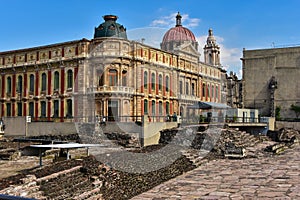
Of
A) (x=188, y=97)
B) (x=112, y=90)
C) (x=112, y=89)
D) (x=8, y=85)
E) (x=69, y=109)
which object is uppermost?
(x=8, y=85)

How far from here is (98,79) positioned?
3750cm

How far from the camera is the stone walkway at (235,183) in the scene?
1398 cm

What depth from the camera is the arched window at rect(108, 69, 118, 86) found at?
3725cm

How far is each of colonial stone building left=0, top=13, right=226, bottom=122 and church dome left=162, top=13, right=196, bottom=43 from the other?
20.1 ft

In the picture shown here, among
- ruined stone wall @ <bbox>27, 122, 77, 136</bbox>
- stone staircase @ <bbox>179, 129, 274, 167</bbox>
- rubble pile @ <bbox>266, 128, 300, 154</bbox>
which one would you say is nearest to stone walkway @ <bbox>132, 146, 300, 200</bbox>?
stone staircase @ <bbox>179, 129, 274, 167</bbox>

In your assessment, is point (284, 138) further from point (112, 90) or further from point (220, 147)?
point (112, 90)

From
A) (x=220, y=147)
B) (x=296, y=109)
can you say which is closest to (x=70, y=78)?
(x=220, y=147)

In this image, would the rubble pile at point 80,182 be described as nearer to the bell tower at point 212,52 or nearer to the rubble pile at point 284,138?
the rubble pile at point 284,138

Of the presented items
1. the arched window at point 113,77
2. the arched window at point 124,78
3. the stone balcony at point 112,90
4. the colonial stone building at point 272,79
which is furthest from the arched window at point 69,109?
the colonial stone building at point 272,79

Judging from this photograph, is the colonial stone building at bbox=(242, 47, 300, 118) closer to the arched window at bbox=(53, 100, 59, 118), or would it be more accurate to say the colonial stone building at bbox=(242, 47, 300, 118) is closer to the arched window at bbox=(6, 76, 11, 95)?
the arched window at bbox=(53, 100, 59, 118)

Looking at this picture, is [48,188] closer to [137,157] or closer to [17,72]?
[137,157]

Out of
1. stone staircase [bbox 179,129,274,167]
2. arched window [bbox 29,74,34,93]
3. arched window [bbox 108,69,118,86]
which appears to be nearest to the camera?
stone staircase [bbox 179,129,274,167]

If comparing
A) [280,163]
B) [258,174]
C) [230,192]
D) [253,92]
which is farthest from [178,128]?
[253,92]

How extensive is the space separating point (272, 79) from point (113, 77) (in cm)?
3234
